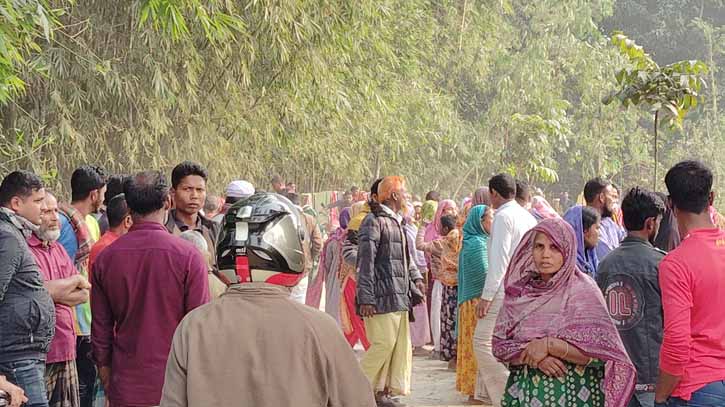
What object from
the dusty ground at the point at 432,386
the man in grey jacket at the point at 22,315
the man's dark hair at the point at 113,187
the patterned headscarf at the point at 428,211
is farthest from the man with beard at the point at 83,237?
the patterned headscarf at the point at 428,211

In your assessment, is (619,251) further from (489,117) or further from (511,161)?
(489,117)

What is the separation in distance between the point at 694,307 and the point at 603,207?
407 cm

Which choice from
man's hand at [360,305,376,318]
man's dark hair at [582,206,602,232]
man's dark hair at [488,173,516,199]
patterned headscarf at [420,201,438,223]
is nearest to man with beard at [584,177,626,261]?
man's dark hair at [488,173,516,199]

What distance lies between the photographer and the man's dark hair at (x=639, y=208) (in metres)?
5.55

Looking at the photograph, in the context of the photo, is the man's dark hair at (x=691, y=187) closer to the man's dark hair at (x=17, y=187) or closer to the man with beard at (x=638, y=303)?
the man with beard at (x=638, y=303)

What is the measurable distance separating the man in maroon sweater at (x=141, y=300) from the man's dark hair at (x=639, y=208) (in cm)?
223

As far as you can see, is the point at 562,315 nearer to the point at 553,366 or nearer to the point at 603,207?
the point at 553,366

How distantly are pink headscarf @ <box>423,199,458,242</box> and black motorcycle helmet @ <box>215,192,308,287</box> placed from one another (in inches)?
343

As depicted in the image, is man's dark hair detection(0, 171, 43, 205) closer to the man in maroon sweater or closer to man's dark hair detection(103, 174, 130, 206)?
the man in maroon sweater

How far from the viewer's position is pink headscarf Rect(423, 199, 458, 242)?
1201 centimetres

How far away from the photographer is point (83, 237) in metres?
6.47

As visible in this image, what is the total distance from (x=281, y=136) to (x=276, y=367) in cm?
1268

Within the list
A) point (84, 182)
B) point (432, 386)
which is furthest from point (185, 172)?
point (432, 386)

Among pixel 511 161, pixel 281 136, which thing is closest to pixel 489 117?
pixel 511 161
